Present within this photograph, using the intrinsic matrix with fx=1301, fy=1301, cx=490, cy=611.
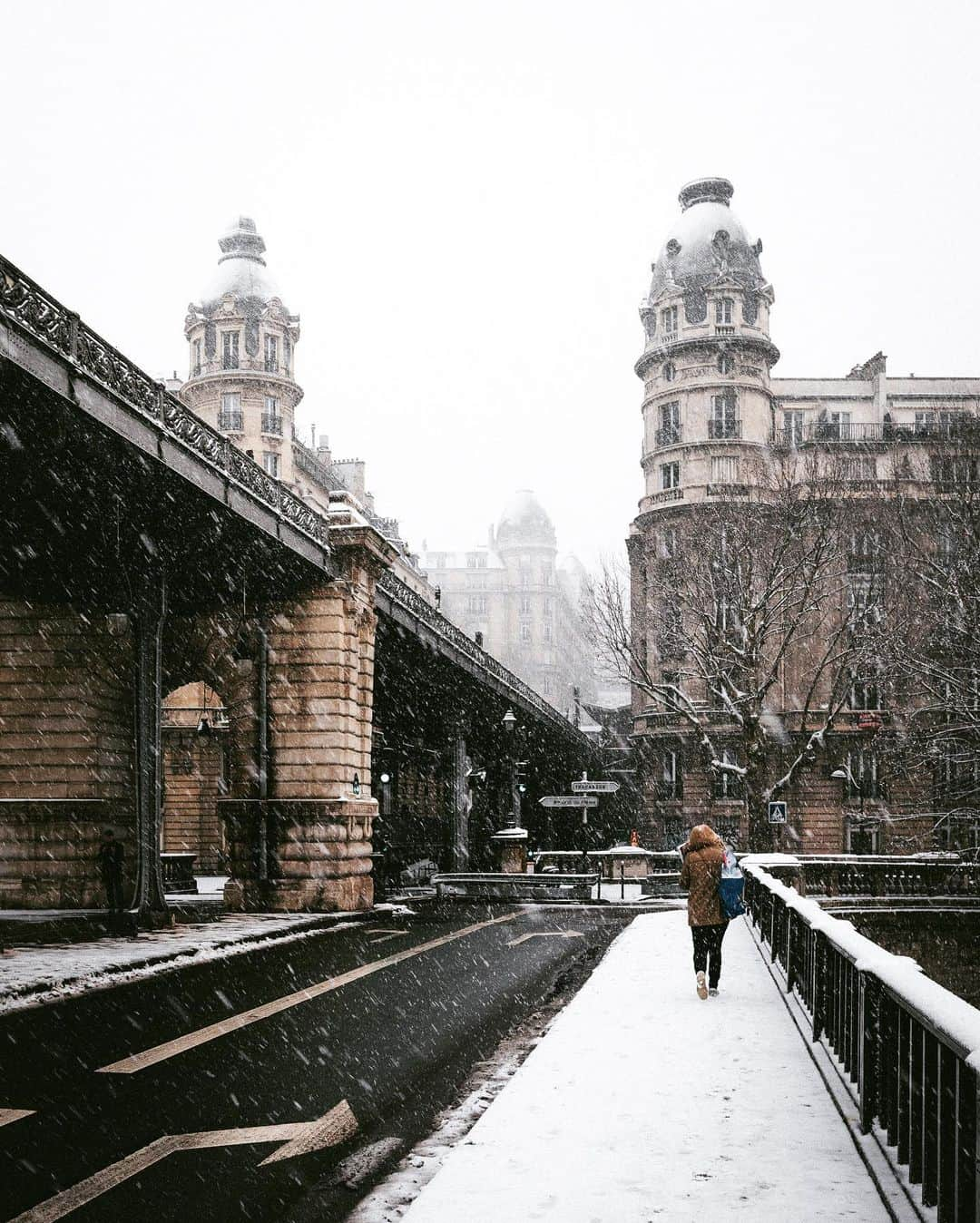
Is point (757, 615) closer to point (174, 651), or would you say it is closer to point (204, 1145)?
point (174, 651)

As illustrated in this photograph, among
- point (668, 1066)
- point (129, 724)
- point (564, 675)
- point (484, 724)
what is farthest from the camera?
point (564, 675)

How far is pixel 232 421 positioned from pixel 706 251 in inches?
944

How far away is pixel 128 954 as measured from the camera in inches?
653

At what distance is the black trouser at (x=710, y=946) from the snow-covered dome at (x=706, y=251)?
169ft

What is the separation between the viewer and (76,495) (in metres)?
17.7

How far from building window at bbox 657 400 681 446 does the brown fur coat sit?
48587 millimetres

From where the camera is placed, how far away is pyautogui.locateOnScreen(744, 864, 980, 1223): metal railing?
4492 mm

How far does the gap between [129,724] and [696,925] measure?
1604cm

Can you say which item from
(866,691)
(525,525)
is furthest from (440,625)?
(525,525)

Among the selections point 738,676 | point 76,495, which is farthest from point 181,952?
point 738,676

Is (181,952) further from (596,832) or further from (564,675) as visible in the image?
(564,675)

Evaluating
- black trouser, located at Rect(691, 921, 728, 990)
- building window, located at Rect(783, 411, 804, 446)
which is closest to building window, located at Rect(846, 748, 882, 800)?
building window, located at Rect(783, 411, 804, 446)

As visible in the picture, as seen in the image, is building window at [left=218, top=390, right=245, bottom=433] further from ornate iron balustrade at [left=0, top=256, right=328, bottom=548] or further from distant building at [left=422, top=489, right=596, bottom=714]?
distant building at [left=422, top=489, right=596, bottom=714]

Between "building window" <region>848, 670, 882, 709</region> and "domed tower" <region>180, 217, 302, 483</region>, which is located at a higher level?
"domed tower" <region>180, 217, 302, 483</region>
